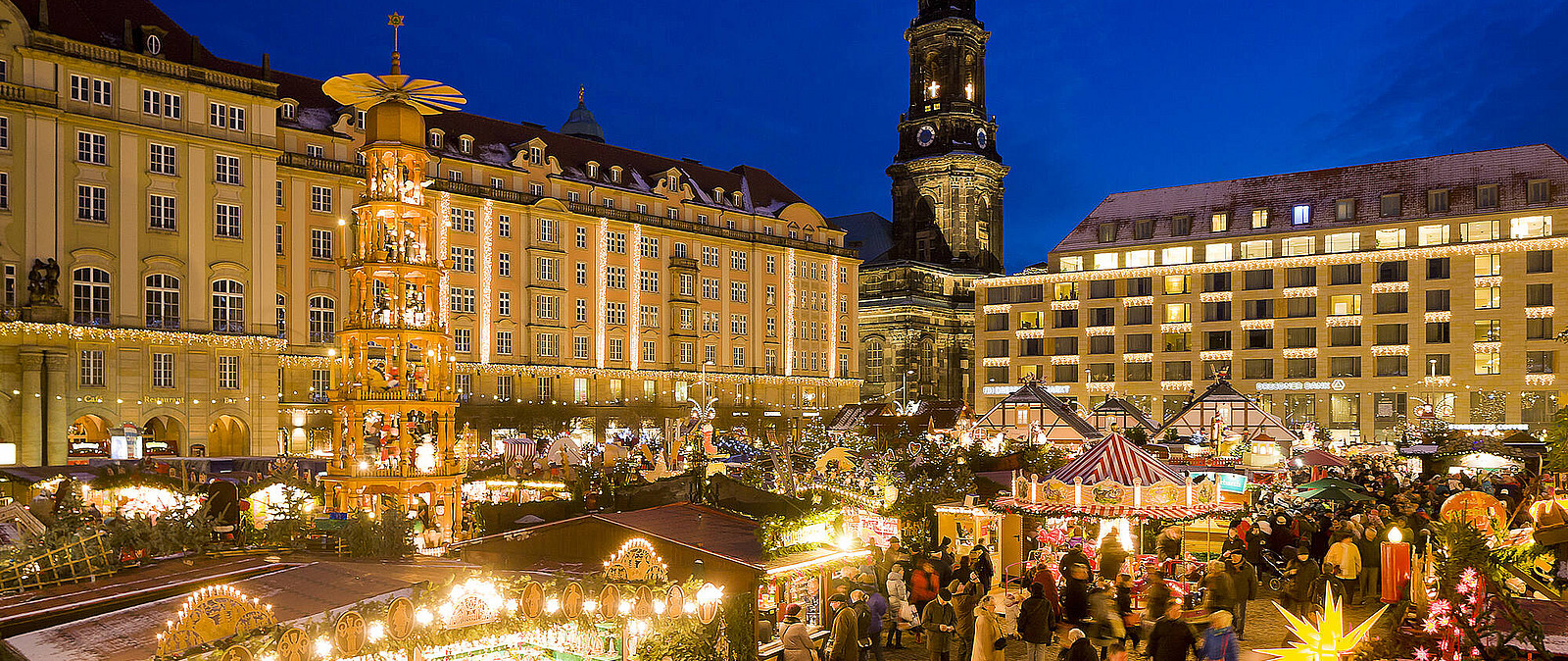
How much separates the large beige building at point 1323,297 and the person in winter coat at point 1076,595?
53079 mm

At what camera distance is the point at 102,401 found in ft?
138

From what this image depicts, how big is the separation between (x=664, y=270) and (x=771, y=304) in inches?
365

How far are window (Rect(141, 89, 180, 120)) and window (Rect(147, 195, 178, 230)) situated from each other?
3.22 m

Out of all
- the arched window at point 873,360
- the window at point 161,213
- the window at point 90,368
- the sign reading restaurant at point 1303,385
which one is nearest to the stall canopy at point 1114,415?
the sign reading restaurant at point 1303,385

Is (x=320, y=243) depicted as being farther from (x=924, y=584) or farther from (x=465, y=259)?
(x=924, y=584)

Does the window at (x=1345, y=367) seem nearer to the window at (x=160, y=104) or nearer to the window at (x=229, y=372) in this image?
the window at (x=229, y=372)

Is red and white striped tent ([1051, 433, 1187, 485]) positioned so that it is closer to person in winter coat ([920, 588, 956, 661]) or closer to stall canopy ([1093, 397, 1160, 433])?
person in winter coat ([920, 588, 956, 661])

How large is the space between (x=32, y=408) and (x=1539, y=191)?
73.9 metres

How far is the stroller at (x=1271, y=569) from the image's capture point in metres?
19.9

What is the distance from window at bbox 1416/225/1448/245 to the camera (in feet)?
224

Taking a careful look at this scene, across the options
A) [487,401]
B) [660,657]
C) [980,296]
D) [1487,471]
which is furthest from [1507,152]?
[660,657]

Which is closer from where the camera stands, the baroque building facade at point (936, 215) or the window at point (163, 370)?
the window at point (163, 370)

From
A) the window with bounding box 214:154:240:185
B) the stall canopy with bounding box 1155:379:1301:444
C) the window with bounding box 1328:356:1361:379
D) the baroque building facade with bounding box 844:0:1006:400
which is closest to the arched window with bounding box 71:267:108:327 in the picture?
the window with bounding box 214:154:240:185

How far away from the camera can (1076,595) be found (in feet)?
51.4
